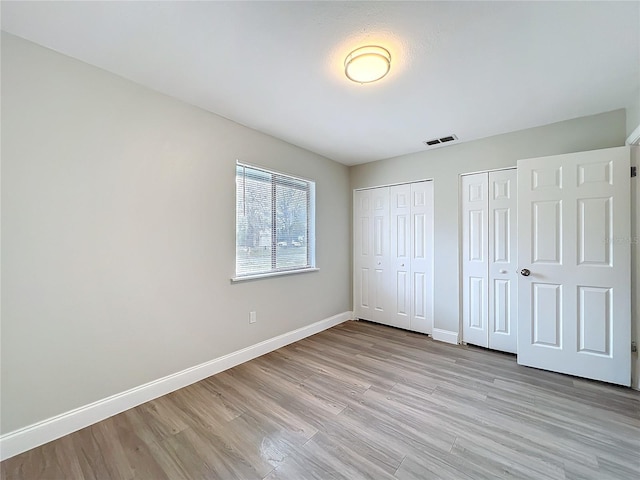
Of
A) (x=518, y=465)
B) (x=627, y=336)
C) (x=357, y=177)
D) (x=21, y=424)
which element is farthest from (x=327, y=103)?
(x=627, y=336)

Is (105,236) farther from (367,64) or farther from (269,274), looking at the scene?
(367,64)

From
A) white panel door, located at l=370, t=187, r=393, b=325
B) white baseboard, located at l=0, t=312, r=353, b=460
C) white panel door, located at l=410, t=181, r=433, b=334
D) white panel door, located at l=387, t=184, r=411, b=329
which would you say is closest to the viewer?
white baseboard, located at l=0, t=312, r=353, b=460

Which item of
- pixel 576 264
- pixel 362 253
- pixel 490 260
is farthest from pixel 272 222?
pixel 576 264

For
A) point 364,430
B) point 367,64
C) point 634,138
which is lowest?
point 364,430

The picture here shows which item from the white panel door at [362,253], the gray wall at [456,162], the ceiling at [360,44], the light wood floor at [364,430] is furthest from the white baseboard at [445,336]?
the ceiling at [360,44]

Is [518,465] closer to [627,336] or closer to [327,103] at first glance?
[627,336]

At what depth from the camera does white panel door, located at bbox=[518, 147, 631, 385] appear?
226 cm

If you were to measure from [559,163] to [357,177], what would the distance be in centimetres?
241

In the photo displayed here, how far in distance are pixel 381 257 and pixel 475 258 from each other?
4.12ft

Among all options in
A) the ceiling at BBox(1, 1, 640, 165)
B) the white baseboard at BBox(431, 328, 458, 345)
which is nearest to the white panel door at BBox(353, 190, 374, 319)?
the white baseboard at BBox(431, 328, 458, 345)

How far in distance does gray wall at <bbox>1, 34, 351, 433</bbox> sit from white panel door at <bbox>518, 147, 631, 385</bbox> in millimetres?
2918

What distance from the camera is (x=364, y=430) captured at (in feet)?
5.73

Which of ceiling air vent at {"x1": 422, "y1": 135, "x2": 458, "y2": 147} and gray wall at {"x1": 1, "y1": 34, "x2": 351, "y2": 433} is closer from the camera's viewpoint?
gray wall at {"x1": 1, "y1": 34, "x2": 351, "y2": 433}

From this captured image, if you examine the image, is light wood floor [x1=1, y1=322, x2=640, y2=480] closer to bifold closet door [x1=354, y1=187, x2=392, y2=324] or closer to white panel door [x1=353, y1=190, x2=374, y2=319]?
bifold closet door [x1=354, y1=187, x2=392, y2=324]
